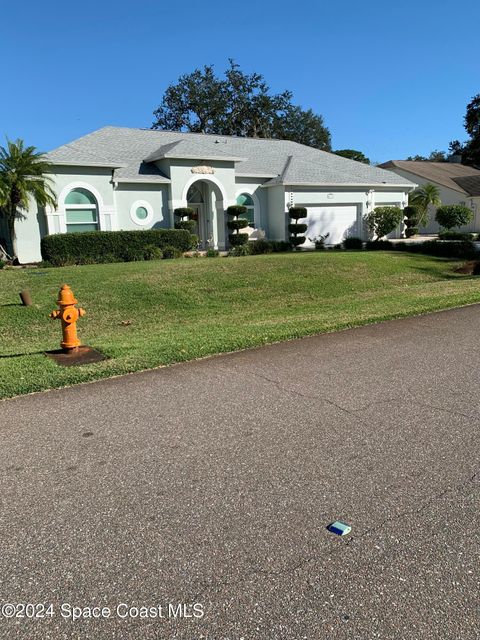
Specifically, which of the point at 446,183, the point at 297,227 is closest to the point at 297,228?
the point at 297,227

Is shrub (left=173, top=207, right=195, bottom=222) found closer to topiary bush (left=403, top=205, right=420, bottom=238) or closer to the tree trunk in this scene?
the tree trunk

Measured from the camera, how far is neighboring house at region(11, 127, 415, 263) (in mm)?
23109

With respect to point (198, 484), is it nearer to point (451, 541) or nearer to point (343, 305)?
point (451, 541)

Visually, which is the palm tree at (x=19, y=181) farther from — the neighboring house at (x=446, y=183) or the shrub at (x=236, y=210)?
the neighboring house at (x=446, y=183)

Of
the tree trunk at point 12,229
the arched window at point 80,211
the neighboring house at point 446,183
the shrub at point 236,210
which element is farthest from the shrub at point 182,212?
the neighboring house at point 446,183

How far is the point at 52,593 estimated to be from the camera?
8.10ft

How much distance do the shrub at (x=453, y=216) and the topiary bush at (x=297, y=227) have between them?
16214 millimetres

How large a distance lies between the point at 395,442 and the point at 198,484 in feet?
5.25

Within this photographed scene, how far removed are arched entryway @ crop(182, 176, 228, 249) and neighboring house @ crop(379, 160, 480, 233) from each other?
23822 mm

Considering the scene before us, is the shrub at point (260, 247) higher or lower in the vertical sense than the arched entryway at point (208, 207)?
lower

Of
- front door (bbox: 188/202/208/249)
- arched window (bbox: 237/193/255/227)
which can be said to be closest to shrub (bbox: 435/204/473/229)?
arched window (bbox: 237/193/255/227)

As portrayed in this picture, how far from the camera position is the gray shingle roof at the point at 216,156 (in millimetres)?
25078

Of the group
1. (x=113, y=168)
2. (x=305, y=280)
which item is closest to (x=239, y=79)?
(x=113, y=168)

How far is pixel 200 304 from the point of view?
12.4 m
